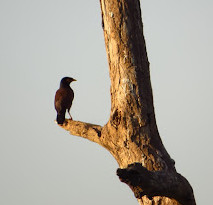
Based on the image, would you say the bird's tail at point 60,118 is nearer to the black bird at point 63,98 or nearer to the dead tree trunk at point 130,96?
the black bird at point 63,98

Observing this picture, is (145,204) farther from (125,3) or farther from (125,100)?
(125,3)

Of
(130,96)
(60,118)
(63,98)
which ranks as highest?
(63,98)

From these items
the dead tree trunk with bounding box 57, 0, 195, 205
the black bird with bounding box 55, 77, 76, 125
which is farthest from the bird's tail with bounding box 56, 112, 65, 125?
the dead tree trunk with bounding box 57, 0, 195, 205

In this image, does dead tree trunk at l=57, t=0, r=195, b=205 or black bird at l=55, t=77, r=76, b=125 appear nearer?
dead tree trunk at l=57, t=0, r=195, b=205

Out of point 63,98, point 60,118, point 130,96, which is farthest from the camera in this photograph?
point 63,98

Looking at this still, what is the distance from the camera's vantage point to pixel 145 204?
6.35 m

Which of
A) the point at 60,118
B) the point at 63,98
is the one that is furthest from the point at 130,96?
the point at 63,98

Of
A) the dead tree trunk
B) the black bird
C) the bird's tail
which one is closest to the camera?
the dead tree trunk

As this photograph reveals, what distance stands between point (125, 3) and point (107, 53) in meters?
0.61

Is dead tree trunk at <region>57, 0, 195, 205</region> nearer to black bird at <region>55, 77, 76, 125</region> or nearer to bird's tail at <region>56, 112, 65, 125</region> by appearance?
bird's tail at <region>56, 112, 65, 125</region>

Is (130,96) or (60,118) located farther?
(60,118)

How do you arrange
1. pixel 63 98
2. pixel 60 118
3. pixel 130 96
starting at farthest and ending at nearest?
pixel 63 98
pixel 60 118
pixel 130 96

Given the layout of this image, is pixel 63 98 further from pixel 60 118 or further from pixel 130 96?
pixel 130 96

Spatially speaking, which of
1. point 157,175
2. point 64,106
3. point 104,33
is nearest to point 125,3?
point 104,33
